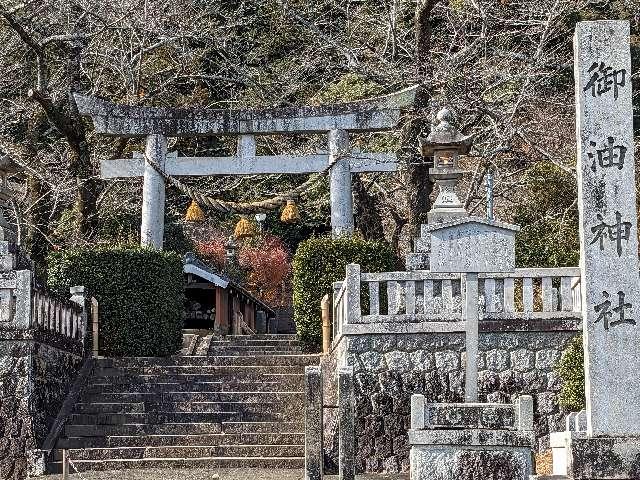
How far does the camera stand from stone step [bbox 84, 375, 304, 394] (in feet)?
57.0

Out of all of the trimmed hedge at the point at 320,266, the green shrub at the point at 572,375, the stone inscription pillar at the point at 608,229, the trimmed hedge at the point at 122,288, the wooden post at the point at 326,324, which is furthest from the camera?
the trimmed hedge at the point at 122,288

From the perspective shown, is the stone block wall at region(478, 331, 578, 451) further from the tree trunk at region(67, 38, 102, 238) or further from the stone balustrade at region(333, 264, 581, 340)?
the tree trunk at region(67, 38, 102, 238)

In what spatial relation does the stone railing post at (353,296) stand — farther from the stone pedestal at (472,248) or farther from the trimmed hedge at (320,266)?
the stone pedestal at (472,248)

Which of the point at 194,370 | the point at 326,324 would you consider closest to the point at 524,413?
the point at 326,324

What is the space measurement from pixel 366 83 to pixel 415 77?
14.0ft

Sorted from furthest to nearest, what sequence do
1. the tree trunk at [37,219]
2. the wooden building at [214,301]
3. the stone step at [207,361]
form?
the wooden building at [214,301], the tree trunk at [37,219], the stone step at [207,361]

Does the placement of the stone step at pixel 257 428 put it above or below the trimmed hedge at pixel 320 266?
below

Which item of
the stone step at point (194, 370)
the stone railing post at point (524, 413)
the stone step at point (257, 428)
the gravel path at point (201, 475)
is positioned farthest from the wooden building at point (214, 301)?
the stone railing post at point (524, 413)

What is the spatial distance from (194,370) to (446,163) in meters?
5.02

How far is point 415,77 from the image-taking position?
21906 millimetres

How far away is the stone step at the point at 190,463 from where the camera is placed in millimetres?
15086

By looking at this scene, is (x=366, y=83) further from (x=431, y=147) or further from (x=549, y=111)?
(x=431, y=147)

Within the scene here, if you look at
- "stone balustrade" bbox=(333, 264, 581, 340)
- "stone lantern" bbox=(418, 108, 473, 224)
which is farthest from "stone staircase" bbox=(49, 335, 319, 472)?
"stone lantern" bbox=(418, 108, 473, 224)

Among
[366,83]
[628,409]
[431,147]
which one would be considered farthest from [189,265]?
[628,409]
